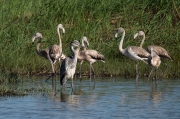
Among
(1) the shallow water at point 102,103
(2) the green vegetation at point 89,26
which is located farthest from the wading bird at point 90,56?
(1) the shallow water at point 102,103

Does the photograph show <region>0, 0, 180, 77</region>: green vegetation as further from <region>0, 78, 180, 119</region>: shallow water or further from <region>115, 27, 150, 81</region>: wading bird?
<region>0, 78, 180, 119</region>: shallow water

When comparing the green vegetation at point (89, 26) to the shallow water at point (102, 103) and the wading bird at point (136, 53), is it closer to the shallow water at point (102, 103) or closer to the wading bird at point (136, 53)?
the wading bird at point (136, 53)

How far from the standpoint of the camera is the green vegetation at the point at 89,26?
1712 centimetres

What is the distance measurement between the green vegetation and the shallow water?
6.37 feet

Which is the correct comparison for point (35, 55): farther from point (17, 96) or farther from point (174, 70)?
point (17, 96)

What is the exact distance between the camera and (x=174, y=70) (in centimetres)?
1650

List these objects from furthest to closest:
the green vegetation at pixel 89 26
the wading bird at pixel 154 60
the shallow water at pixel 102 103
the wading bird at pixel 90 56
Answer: the green vegetation at pixel 89 26, the wading bird at pixel 90 56, the wading bird at pixel 154 60, the shallow water at pixel 102 103

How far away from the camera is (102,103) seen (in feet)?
40.6

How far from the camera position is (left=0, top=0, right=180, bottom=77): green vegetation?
1712 cm

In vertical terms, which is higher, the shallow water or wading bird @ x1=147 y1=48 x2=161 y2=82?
wading bird @ x1=147 y1=48 x2=161 y2=82

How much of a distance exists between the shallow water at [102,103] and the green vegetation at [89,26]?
6.37 feet

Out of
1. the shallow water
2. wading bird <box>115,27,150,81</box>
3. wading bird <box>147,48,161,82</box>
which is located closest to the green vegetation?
wading bird <box>115,27,150,81</box>

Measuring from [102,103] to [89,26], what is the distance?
6757 millimetres

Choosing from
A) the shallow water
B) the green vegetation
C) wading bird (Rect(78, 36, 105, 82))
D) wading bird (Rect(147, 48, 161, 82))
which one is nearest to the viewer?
the shallow water
